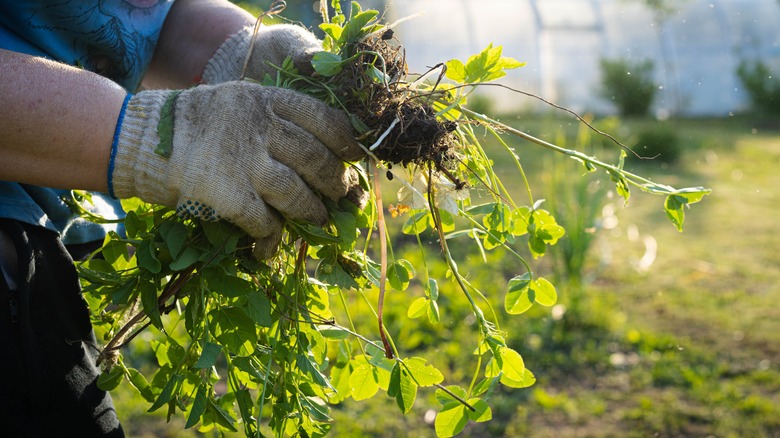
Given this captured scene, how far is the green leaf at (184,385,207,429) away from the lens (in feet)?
4.36

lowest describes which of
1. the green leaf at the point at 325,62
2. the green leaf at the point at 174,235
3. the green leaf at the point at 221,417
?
the green leaf at the point at 221,417

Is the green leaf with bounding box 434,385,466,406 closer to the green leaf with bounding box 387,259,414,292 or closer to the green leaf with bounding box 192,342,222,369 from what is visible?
the green leaf with bounding box 387,259,414,292

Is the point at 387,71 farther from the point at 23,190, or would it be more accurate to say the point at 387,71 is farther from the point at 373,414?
the point at 373,414

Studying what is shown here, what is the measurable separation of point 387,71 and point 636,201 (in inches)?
252

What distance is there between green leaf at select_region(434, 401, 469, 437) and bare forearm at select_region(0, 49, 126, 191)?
731 mm

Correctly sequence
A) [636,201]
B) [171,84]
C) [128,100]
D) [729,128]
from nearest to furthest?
[128,100], [171,84], [636,201], [729,128]

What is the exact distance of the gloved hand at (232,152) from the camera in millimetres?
1335

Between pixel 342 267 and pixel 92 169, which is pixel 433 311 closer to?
pixel 342 267

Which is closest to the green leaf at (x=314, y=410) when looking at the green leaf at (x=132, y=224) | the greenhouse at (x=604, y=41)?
the green leaf at (x=132, y=224)

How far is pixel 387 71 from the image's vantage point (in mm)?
1487

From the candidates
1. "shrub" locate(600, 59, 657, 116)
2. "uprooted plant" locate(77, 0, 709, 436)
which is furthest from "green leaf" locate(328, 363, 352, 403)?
"shrub" locate(600, 59, 657, 116)

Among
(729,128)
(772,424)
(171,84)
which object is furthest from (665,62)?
(171,84)

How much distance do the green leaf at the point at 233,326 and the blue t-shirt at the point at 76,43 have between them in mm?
385

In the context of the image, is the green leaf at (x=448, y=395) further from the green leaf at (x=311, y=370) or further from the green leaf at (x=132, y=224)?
the green leaf at (x=132, y=224)
